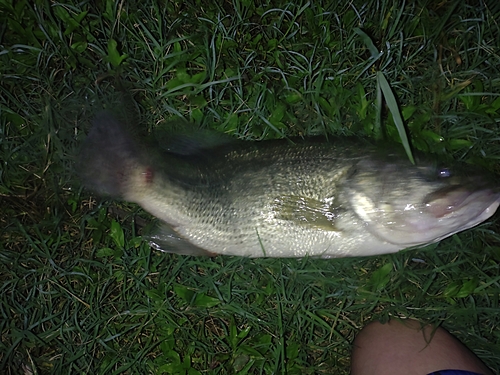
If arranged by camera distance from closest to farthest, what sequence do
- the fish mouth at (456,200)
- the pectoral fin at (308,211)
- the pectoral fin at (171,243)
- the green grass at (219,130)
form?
1. the fish mouth at (456,200)
2. the pectoral fin at (308,211)
3. the pectoral fin at (171,243)
4. the green grass at (219,130)

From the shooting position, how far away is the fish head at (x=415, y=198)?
6.00ft

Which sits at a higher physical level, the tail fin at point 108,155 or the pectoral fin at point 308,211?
the tail fin at point 108,155

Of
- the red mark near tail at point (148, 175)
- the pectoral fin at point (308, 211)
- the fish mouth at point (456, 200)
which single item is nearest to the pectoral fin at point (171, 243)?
the red mark near tail at point (148, 175)

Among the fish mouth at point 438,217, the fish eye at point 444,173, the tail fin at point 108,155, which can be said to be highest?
the tail fin at point 108,155

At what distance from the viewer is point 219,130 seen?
237 centimetres

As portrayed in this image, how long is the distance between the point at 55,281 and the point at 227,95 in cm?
160

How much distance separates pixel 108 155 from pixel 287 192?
0.96m

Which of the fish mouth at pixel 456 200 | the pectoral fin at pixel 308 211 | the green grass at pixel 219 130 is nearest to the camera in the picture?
the fish mouth at pixel 456 200

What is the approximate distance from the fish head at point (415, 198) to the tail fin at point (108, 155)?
1176mm

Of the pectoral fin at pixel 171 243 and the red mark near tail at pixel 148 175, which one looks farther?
the pectoral fin at pixel 171 243

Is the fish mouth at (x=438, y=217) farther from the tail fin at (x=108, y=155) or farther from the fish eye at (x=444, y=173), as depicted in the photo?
the tail fin at (x=108, y=155)

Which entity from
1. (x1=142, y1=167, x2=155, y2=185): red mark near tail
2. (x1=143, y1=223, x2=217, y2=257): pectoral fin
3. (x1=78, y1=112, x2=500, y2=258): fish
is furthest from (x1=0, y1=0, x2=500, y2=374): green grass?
(x1=142, y1=167, x2=155, y2=185): red mark near tail

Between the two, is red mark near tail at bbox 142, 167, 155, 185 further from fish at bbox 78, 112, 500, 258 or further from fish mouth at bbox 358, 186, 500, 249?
fish mouth at bbox 358, 186, 500, 249

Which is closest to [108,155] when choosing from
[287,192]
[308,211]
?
[287,192]
